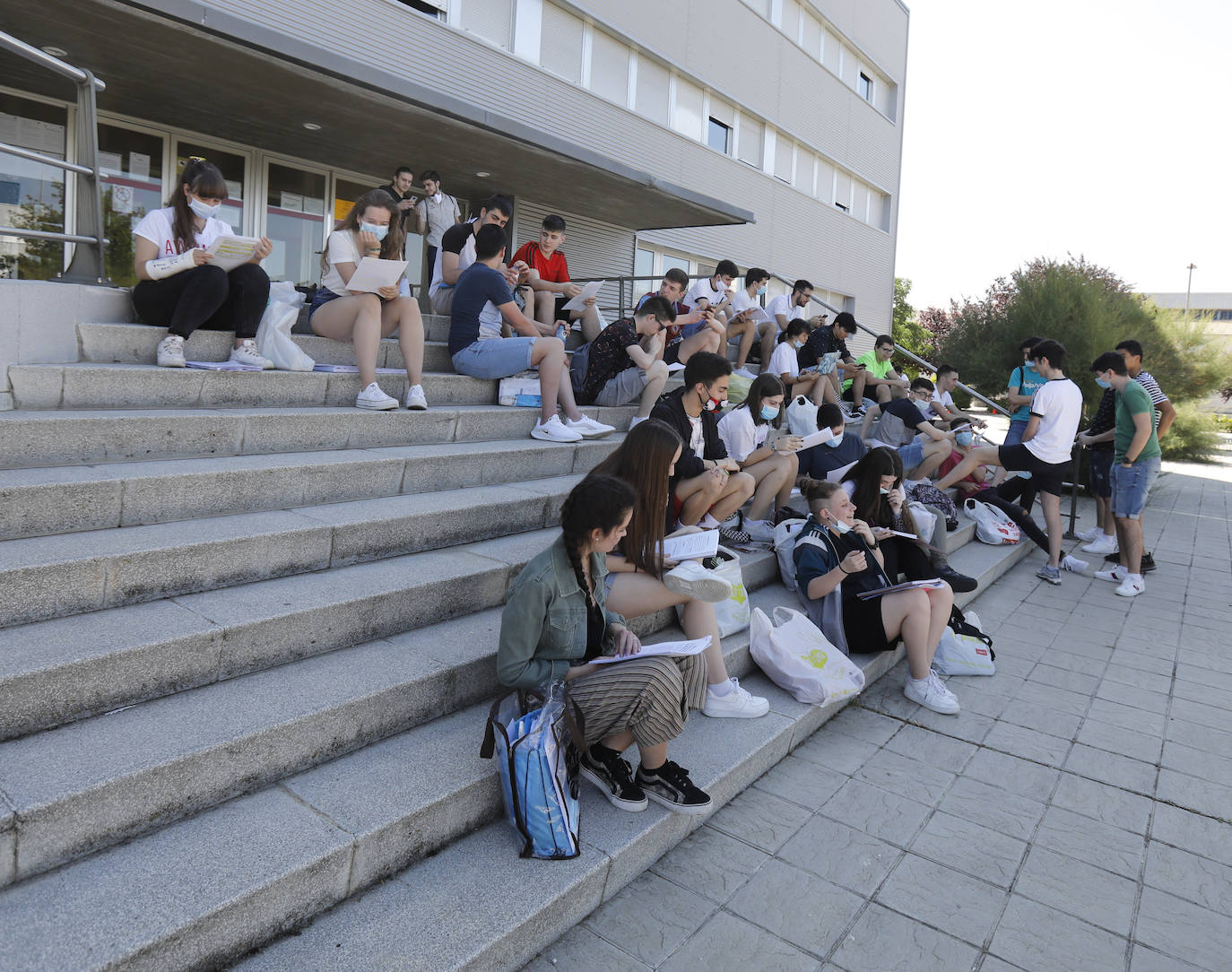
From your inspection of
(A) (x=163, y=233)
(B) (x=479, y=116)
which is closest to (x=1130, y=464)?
(B) (x=479, y=116)

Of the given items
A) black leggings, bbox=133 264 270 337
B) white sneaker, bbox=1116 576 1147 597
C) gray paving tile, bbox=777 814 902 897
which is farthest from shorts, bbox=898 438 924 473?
black leggings, bbox=133 264 270 337

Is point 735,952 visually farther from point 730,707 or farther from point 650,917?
point 730,707

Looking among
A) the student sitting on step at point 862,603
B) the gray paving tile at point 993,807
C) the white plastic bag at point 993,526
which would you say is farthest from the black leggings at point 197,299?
the white plastic bag at point 993,526

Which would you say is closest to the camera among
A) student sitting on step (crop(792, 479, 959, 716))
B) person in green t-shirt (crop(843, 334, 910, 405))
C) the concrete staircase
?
the concrete staircase

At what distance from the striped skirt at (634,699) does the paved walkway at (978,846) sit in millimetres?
557

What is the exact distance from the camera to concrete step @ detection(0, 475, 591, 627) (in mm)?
2754

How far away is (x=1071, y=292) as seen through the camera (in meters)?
15.5

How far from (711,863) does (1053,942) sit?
3.98 feet

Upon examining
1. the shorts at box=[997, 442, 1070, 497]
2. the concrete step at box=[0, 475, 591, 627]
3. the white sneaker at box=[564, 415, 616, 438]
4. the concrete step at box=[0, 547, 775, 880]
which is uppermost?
the white sneaker at box=[564, 415, 616, 438]

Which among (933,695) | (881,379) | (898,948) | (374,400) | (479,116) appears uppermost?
(479,116)

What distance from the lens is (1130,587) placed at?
280 inches

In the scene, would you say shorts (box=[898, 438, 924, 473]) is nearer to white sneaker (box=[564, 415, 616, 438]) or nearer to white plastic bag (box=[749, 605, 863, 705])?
white sneaker (box=[564, 415, 616, 438])

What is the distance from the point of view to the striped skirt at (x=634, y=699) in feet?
9.62

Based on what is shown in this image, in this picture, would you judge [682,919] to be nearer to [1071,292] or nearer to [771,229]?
[1071,292]
